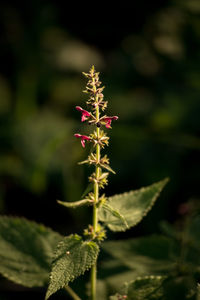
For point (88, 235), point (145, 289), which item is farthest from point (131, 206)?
point (145, 289)

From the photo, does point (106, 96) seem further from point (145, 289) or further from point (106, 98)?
point (145, 289)

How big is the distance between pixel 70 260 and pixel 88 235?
0.20 m

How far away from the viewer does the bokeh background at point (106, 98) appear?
173 inches

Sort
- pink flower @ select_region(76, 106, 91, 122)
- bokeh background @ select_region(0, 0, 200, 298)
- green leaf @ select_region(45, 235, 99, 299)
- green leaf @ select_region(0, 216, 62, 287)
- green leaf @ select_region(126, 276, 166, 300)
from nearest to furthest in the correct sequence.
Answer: green leaf @ select_region(45, 235, 99, 299)
pink flower @ select_region(76, 106, 91, 122)
green leaf @ select_region(126, 276, 166, 300)
green leaf @ select_region(0, 216, 62, 287)
bokeh background @ select_region(0, 0, 200, 298)

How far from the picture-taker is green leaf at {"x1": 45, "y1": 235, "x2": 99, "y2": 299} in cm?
156

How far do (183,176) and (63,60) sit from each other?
3183 millimetres

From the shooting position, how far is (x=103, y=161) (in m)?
1.68

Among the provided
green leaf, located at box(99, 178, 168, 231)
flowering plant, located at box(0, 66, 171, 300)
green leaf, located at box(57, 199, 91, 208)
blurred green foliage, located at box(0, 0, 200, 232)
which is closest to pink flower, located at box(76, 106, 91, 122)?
flowering plant, located at box(0, 66, 171, 300)

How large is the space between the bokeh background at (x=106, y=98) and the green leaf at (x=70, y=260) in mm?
1956

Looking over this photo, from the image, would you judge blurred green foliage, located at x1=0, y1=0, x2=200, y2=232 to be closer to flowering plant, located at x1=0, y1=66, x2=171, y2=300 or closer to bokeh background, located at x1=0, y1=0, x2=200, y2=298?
bokeh background, located at x1=0, y1=0, x2=200, y2=298

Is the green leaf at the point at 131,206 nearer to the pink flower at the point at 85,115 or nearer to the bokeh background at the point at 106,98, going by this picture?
the pink flower at the point at 85,115

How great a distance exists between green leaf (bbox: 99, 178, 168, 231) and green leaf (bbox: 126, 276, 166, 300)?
27 cm

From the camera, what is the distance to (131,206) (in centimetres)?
201

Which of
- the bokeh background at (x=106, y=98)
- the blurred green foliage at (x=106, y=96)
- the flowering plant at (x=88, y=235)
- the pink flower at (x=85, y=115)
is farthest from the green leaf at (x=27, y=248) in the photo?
the blurred green foliage at (x=106, y=96)
